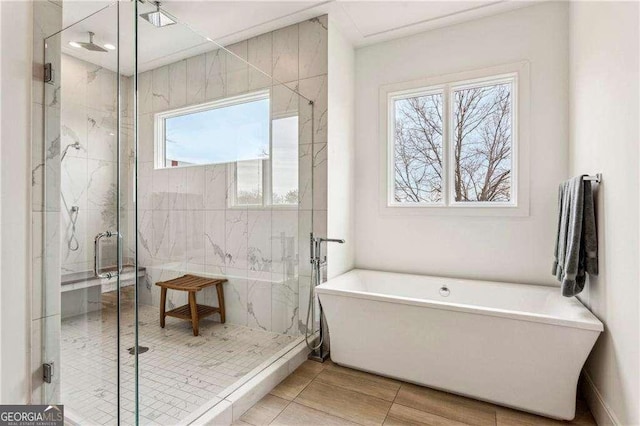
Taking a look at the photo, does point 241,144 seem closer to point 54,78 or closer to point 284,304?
point 54,78

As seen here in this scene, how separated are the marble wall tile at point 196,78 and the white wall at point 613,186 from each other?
258 cm

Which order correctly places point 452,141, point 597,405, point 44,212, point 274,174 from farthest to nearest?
point 452,141 < point 274,174 < point 597,405 < point 44,212

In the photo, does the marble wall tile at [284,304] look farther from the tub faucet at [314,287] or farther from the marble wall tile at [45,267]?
the marble wall tile at [45,267]

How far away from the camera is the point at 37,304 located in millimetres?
1489

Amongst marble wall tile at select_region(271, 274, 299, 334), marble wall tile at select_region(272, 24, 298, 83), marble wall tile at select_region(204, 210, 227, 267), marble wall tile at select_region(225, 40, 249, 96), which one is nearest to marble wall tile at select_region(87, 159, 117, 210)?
marble wall tile at select_region(204, 210, 227, 267)

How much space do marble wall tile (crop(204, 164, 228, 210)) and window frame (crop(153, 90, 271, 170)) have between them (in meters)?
0.06

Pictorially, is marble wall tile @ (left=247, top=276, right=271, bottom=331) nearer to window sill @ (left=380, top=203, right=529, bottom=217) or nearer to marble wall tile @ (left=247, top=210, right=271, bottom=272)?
marble wall tile @ (left=247, top=210, right=271, bottom=272)

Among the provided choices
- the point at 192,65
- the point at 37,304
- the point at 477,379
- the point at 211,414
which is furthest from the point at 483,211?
the point at 37,304

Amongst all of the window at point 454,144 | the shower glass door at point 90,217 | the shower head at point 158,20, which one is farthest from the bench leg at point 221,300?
the shower head at point 158,20

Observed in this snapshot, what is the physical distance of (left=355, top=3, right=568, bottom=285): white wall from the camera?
244 cm

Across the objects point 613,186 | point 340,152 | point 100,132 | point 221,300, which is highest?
point 340,152

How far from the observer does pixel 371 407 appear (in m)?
1.94

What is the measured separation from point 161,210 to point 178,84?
1019 mm

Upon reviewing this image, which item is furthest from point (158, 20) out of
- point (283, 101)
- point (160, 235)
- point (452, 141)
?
point (452, 141)
